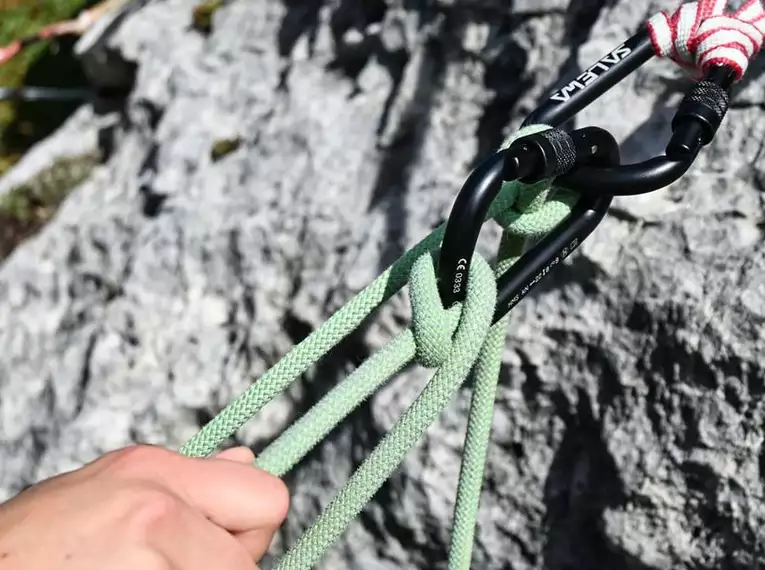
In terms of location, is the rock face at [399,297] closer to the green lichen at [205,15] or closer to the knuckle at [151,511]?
the green lichen at [205,15]

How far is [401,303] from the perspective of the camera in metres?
1.41

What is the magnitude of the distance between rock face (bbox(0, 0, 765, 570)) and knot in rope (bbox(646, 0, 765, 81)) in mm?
200

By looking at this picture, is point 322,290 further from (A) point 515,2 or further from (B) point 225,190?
(A) point 515,2

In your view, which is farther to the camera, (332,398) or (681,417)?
(681,417)

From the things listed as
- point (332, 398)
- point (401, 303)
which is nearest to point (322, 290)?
point (401, 303)

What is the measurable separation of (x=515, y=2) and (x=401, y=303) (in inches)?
22.8

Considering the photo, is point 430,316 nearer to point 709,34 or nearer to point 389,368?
point 389,368

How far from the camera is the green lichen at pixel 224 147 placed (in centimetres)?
194

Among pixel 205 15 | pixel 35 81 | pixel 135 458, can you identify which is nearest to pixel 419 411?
pixel 135 458

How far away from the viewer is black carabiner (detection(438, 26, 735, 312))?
2.68ft

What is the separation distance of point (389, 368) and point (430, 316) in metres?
0.07

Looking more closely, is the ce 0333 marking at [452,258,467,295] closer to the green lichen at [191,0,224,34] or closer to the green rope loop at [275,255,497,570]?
the green rope loop at [275,255,497,570]

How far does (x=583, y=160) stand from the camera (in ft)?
2.97

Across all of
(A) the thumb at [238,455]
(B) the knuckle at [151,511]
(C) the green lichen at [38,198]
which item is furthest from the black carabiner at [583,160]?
(C) the green lichen at [38,198]
